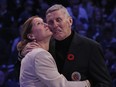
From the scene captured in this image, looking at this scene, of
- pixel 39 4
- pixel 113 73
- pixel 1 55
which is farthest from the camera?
pixel 39 4

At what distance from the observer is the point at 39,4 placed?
34.4 ft

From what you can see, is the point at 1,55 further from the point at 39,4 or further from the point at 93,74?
the point at 93,74

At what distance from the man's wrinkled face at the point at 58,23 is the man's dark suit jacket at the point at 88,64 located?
0.16 meters

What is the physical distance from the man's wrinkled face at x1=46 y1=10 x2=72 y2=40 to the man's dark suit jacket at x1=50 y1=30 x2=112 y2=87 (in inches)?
6.4

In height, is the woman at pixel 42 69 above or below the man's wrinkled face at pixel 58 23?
below

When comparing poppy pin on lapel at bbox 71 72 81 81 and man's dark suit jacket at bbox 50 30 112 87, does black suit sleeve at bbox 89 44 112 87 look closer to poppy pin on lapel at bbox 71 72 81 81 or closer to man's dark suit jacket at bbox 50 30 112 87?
man's dark suit jacket at bbox 50 30 112 87

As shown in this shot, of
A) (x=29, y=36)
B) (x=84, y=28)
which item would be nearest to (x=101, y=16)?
(x=84, y=28)

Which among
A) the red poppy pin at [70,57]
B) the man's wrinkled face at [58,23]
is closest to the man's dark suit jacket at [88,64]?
the red poppy pin at [70,57]

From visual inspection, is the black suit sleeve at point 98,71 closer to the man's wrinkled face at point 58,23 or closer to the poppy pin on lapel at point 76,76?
the poppy pin on lapel at point 76,76

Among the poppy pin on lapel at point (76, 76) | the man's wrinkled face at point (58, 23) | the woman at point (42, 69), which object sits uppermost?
the man's wrinkled face at point (58, 23)

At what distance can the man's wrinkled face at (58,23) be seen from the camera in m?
3.43

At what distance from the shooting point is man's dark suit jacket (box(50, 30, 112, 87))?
3.38 meters

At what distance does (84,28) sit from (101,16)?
5.44 ft

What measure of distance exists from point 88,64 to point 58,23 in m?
0.44
